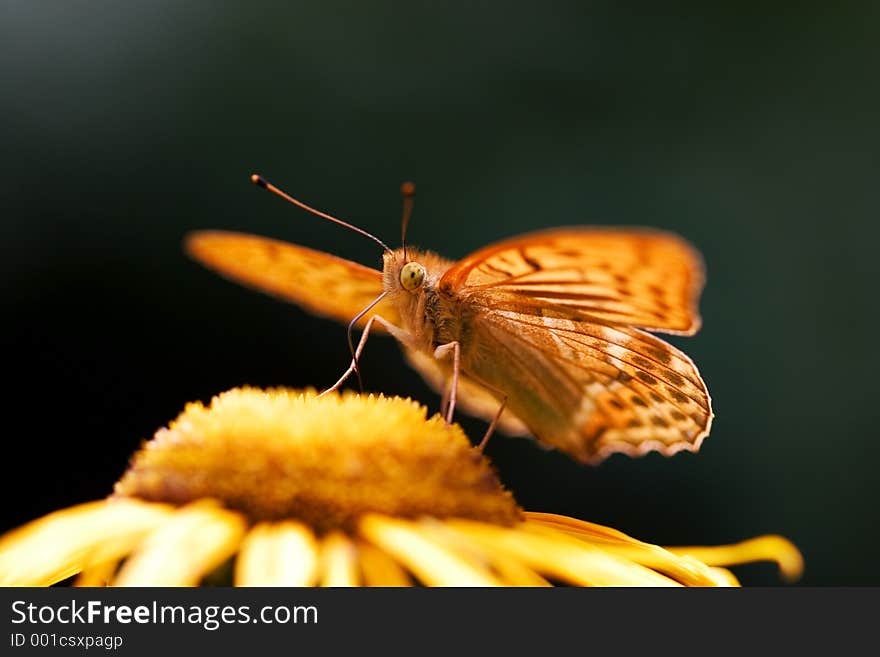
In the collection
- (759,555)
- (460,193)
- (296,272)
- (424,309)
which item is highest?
(460,193)

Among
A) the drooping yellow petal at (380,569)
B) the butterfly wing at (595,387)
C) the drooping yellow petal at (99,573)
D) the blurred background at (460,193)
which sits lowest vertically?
the drooping yellow petal at (380,569)

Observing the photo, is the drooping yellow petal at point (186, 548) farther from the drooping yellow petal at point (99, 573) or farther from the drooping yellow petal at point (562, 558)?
the drooping yellow petal at point (562, 558)

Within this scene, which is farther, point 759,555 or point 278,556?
point 759,555

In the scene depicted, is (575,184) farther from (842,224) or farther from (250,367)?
→ (250,367)

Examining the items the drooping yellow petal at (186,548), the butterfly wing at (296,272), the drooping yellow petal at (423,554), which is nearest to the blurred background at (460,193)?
the butterfly wing at (296,272)

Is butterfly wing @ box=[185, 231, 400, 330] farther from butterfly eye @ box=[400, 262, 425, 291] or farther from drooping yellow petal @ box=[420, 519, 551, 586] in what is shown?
drooping yellow petal @ box=[420, 519, 551, 586]

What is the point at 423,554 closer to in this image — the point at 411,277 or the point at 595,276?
the point at 595,276

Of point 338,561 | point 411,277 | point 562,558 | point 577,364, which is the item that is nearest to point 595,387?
point 577,364
